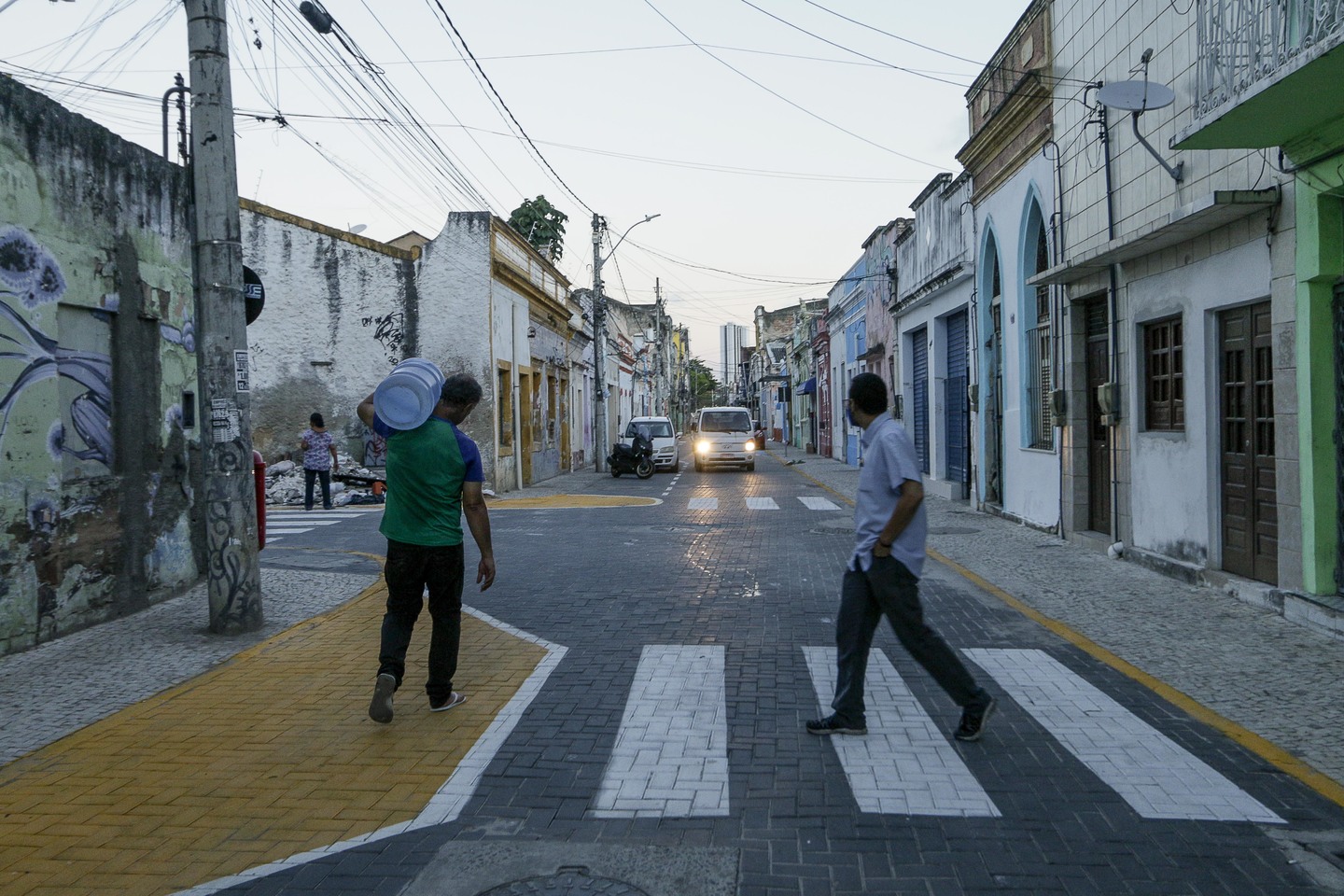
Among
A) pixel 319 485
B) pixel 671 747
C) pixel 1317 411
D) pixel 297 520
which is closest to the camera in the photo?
pixel 671 747

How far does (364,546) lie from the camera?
1317cm

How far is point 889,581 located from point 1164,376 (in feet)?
22.4

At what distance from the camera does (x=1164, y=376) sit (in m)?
10.4

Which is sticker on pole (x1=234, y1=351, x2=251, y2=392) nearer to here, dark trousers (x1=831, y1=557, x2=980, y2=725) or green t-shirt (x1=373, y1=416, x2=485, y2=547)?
green t-shirt (x1=373, y1=416, x2=485, y2=547)

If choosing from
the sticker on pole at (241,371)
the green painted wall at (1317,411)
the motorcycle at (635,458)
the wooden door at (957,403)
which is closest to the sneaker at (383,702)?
the sticker on pole at (241,371)

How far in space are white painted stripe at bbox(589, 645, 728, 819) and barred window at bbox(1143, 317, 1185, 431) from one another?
5903 millimetres

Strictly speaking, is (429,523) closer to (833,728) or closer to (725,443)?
(833,728)

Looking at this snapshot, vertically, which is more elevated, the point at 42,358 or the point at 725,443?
the point at 42,358

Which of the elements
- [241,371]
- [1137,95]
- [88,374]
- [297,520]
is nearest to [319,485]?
[297,520]

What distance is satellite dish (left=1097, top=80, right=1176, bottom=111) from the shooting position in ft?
30.0

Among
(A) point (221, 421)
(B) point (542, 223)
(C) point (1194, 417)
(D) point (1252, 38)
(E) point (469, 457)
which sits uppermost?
(B) point (542, 223)

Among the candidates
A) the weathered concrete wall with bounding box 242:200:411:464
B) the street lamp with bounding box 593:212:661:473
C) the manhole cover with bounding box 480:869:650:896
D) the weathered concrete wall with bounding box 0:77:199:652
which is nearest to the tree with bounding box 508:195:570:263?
the street lamp with bounding box 593:212:661:473

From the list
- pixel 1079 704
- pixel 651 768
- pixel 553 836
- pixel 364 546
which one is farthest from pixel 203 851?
pixel 364 546

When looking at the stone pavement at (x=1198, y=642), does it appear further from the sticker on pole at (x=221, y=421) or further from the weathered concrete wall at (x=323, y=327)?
the weathered concrete wall at (x=323, y=327)
